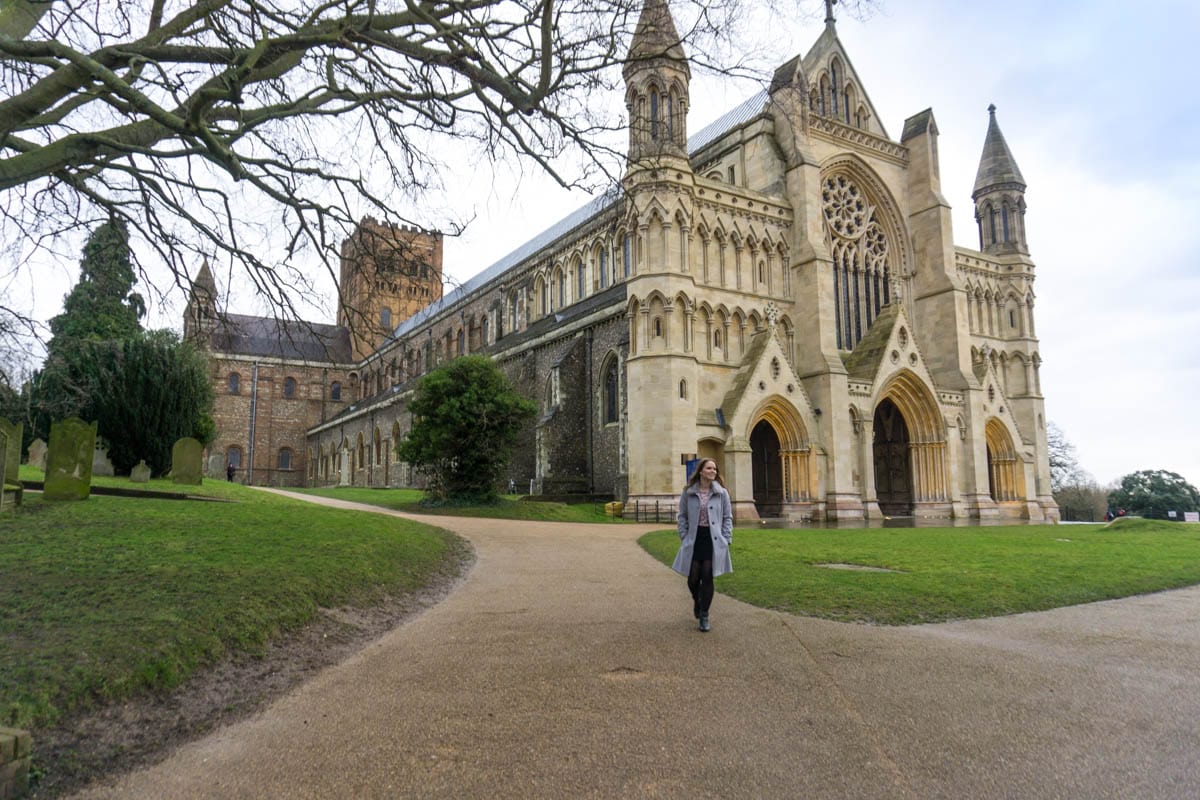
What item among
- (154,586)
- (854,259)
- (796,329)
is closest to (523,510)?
(796,329)

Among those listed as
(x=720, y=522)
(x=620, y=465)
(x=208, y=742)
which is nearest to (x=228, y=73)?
(x=208, y=742)

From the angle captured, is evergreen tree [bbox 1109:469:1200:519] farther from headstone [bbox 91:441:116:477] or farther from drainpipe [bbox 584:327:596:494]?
headstone [bbox 91:441:116:477]

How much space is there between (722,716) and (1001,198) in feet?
119

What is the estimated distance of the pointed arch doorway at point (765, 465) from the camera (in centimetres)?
2752

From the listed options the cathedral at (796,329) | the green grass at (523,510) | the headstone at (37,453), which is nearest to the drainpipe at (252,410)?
the cathedral at (796,329)

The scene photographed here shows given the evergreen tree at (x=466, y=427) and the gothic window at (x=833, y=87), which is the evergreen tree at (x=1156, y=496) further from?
the evergreen tree at (x=466, y=427)

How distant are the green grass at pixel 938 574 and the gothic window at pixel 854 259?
566 inches

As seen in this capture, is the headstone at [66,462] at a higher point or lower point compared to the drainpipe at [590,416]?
lower

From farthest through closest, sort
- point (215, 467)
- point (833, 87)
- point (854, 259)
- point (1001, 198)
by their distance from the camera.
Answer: point (215, 467), point (1001, 198), point (833, 87), point (854, 259)

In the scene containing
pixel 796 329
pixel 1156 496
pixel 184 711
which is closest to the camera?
pixel 184 711

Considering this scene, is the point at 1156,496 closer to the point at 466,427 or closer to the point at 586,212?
the point at 586,212

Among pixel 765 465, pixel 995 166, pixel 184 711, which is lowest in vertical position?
pixel 184 711

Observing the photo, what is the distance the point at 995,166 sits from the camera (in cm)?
3381

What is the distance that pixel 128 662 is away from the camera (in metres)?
4.72
